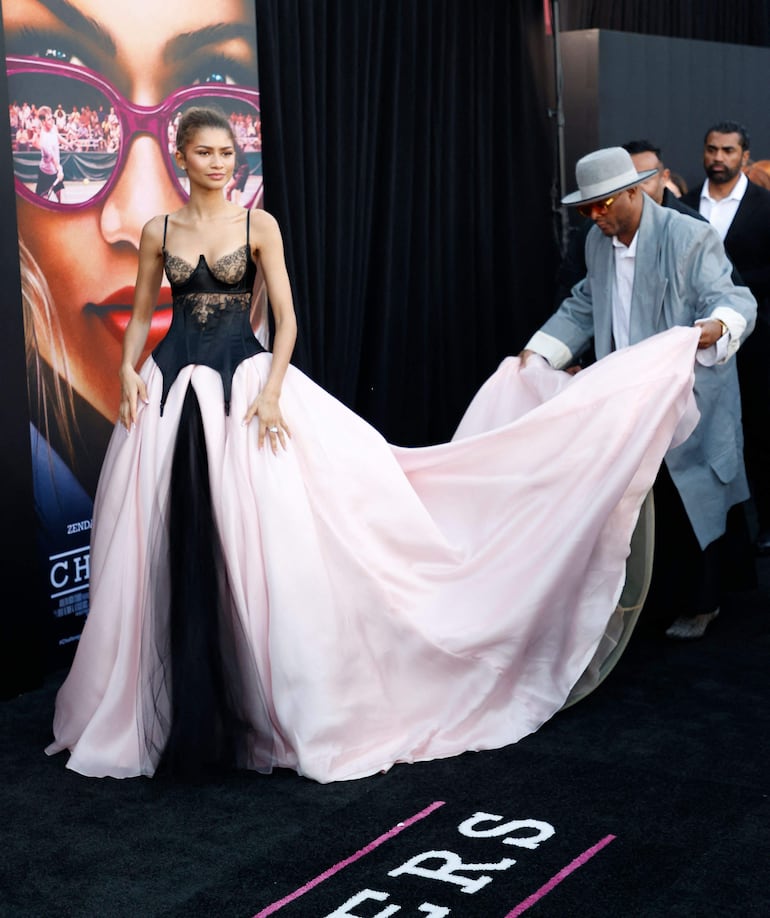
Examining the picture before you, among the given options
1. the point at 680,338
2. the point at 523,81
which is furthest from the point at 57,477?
the point at 523,81

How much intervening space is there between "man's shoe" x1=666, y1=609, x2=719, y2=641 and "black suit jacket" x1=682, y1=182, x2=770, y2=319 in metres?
1.74

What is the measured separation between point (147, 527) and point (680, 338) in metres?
1.61

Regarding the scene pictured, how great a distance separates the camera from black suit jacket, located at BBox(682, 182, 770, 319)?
18.7 ft

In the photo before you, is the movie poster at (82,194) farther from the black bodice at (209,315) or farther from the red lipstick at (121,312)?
the black bodice at (209,315)

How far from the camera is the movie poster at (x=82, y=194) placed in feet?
13.6

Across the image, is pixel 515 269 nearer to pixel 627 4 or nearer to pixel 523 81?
pixel 523 81

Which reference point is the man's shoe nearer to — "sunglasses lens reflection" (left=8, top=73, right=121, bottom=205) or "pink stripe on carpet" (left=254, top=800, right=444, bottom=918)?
"pink stripe on carpet" (left=254, top=800, right=444, bottom=918)

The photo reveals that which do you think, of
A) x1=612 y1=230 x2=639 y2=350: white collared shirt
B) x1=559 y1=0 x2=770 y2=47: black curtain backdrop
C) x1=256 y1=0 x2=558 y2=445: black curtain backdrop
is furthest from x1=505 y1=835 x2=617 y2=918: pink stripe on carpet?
x1=559 y1=0 x2=770 y2=47: black curtain backdrop

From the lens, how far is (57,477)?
429 cm

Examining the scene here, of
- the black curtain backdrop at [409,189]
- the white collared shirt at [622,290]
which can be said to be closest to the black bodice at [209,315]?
the white collared shirt at [622,290]

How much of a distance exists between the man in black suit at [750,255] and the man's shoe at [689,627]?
128 cm

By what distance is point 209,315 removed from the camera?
354 centimetres

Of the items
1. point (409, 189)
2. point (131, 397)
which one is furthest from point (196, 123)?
point (409, 189)

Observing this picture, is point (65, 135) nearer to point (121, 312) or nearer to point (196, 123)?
point (121, 312)
